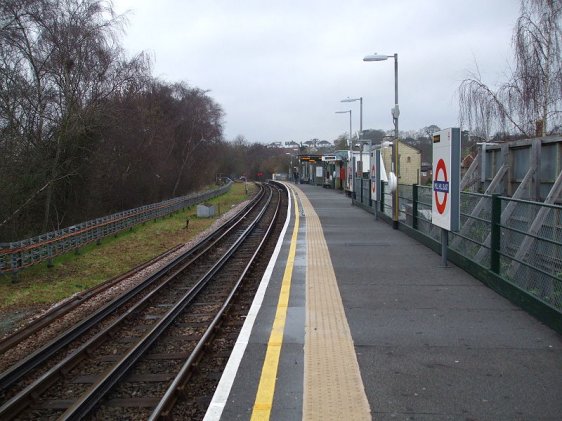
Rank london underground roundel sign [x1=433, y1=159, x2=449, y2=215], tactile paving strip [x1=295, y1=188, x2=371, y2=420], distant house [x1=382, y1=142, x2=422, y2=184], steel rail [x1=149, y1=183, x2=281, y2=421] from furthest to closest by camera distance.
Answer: distant house [x1=382, y1=142, x2=422, y2=184], london underground roundel sign [x1=433, y1=159, x2=449, y2=215], steel rail [x1=149, y1=183, x2=281, y2=421], tactile paving strip [x1=295, y1=188, x2=371, y2=420]

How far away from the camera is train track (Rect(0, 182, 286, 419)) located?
5.66 meters

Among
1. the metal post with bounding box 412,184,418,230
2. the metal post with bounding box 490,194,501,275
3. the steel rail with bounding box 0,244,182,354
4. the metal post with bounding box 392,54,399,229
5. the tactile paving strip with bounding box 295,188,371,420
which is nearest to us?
the tactile paving strip with bounding box 295,188,371,420

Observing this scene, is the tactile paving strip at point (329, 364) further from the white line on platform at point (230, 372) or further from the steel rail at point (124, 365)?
the steel rail at point (124, 365)

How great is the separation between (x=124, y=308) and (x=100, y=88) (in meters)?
15.7

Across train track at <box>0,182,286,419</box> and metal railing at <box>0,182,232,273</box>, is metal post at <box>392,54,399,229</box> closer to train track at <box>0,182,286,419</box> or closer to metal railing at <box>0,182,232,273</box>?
train track at <box>0,182,286,419</box>

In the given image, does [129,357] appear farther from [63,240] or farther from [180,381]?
[63,240]

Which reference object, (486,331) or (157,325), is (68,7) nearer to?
(157,325)

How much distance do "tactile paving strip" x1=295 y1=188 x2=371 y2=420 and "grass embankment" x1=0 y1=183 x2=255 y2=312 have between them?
6.62 m

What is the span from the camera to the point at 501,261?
8109 mm

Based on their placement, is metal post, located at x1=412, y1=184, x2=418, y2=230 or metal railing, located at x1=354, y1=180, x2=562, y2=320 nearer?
metal railing, located at x1=354, y1=180, x2=562, y2=320

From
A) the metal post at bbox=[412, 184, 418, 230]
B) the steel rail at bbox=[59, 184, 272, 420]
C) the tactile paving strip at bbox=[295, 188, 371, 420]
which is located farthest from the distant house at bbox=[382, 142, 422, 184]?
the tactile paving strip at bbox=[295, 188, 371, 420]

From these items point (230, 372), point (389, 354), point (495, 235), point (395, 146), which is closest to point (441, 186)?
point (495, 235)

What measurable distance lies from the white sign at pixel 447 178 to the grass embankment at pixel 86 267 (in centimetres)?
785

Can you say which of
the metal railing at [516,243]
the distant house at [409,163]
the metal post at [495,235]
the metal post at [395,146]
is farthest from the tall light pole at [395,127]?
the distant house at [409,163]
